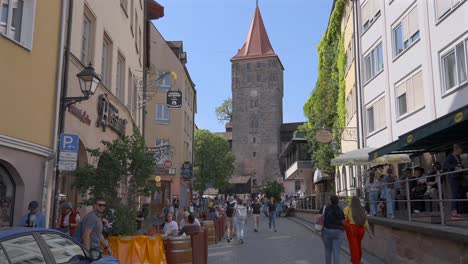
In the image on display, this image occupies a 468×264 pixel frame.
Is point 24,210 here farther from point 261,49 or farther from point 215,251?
point 261,49

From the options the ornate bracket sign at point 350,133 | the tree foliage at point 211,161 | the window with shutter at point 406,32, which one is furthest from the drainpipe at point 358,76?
the tree foliage at point 211,161

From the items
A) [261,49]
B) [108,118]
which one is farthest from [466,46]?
[261,49]

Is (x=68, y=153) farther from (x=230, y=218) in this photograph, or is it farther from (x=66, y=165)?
(x=230, y=218)

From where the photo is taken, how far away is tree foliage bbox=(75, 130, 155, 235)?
11.0 meters

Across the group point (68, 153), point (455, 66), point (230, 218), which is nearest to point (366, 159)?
point (455, 66)

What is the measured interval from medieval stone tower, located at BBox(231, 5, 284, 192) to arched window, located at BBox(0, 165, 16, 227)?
255 feet

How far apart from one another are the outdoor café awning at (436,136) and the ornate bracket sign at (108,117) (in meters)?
8.60

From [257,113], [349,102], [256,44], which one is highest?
[256,44]

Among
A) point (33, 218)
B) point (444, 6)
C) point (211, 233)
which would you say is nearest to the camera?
point (33, 218)

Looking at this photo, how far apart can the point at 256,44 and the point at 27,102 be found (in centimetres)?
8876

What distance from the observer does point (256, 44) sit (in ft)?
319

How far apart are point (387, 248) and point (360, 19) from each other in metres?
17.9

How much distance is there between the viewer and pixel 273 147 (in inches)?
3541

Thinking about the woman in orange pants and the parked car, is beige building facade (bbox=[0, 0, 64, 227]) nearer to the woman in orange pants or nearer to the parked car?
the parked car
